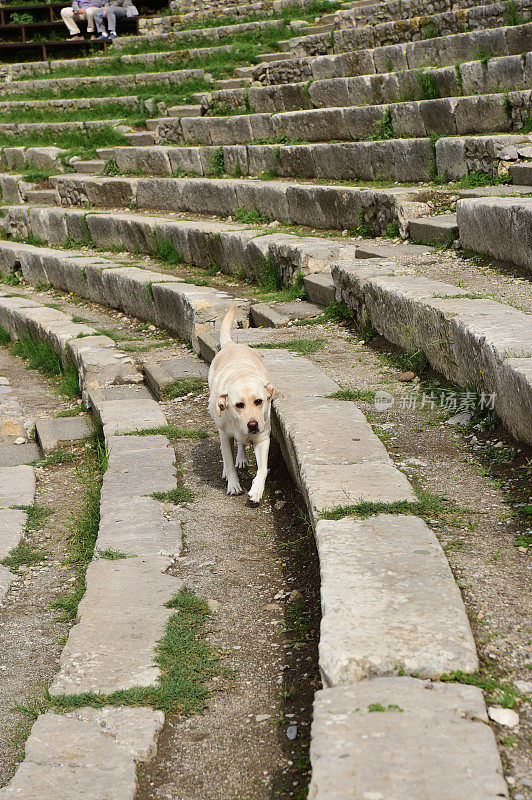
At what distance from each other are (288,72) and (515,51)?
5.10 metres

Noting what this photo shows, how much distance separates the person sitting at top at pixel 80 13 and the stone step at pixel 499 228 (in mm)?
17912

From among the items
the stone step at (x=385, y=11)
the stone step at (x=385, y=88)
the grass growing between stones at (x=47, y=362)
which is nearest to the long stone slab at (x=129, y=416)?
the grass growing between stones at (x=47, y=362)

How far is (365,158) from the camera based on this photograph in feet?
34.1

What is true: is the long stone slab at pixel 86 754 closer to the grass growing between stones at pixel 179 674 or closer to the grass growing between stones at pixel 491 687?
the grass growing between stones at pixel 179 674

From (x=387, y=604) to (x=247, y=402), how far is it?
2023 mm

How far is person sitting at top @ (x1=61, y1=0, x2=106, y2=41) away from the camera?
22.1 meters

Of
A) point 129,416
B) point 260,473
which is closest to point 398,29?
point 129,416

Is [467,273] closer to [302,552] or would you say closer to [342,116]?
[302,552]

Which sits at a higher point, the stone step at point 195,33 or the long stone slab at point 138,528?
the stone step at point 195,33

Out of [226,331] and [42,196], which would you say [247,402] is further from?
[42,196]

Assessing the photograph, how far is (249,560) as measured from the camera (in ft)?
13.6

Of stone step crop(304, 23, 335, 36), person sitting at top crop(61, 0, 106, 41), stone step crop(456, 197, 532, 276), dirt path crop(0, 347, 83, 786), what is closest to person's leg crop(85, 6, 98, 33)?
person sitting at top crop(61, 0, 106, 41)

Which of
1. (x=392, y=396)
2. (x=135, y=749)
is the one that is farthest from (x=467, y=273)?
(x=135, y=749)

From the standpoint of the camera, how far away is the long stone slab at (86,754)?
2555mm
